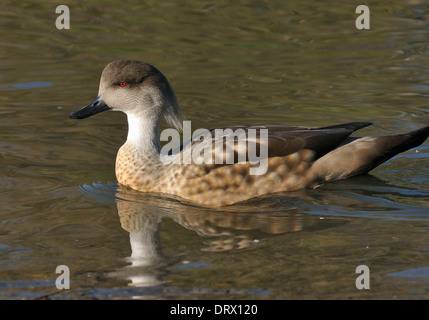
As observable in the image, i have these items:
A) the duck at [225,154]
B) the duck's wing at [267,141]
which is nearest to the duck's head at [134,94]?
the duck at [225,154]

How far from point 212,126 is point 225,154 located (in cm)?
250

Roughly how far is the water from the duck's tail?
0.17 m

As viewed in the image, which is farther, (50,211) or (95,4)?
(95,4)

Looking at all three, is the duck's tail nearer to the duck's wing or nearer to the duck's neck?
the duck's wing

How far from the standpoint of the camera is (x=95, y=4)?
16.0 metres

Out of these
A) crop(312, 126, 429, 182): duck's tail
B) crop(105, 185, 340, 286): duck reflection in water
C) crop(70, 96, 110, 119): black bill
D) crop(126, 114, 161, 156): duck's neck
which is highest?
crop(70, 96, 110, 119): black bill

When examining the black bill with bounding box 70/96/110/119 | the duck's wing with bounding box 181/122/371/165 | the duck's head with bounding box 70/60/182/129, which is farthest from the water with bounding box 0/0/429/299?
the duck's head with bounding box 70/60/182/129

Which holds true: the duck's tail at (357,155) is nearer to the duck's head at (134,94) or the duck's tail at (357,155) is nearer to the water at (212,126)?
the water at (212,126)

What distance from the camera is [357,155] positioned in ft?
27.4

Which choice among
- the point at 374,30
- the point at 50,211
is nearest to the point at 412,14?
the point at 374,30

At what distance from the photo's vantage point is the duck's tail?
8320 mm

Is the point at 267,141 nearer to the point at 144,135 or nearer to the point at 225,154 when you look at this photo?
the point at 225,154

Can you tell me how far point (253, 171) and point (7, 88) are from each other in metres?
5.63
